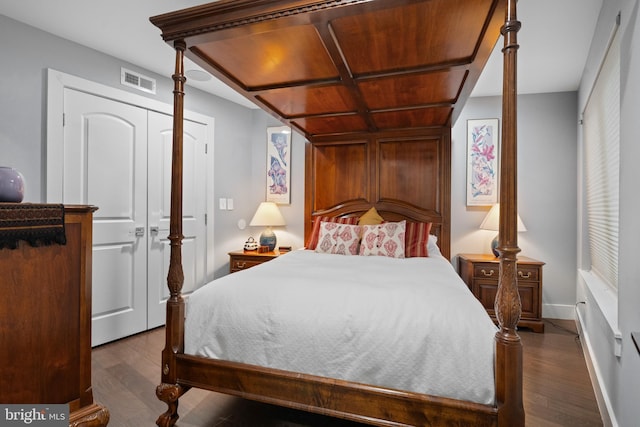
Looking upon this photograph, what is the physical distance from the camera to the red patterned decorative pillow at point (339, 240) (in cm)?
313

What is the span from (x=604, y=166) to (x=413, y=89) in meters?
1.47

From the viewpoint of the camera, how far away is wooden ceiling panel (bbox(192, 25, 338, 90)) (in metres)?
1.83

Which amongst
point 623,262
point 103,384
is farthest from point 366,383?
point 103,384

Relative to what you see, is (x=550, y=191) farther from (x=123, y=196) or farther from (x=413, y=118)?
(x=123, y=196)

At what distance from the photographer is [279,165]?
4.47 m

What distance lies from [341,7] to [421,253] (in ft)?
7.09

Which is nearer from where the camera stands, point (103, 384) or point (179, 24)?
point (179, 24)

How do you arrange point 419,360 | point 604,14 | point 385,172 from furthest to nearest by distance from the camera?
point 385,172
point 604,14
point 419,360

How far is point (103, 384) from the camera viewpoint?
2.26 meters

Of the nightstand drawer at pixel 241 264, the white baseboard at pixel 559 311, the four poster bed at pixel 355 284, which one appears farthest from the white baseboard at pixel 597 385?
the nightstand drawer at pixel 241 264

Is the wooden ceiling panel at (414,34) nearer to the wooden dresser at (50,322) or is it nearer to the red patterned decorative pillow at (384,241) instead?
the red patterned decorative pillow at (384,241)

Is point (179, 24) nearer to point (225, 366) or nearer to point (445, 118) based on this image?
point (225, 366)

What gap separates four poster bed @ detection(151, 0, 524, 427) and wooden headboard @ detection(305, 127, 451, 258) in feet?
3.13

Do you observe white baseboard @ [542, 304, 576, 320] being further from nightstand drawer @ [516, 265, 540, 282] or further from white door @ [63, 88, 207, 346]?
→ white door @ [63, 88, 207, 346]
